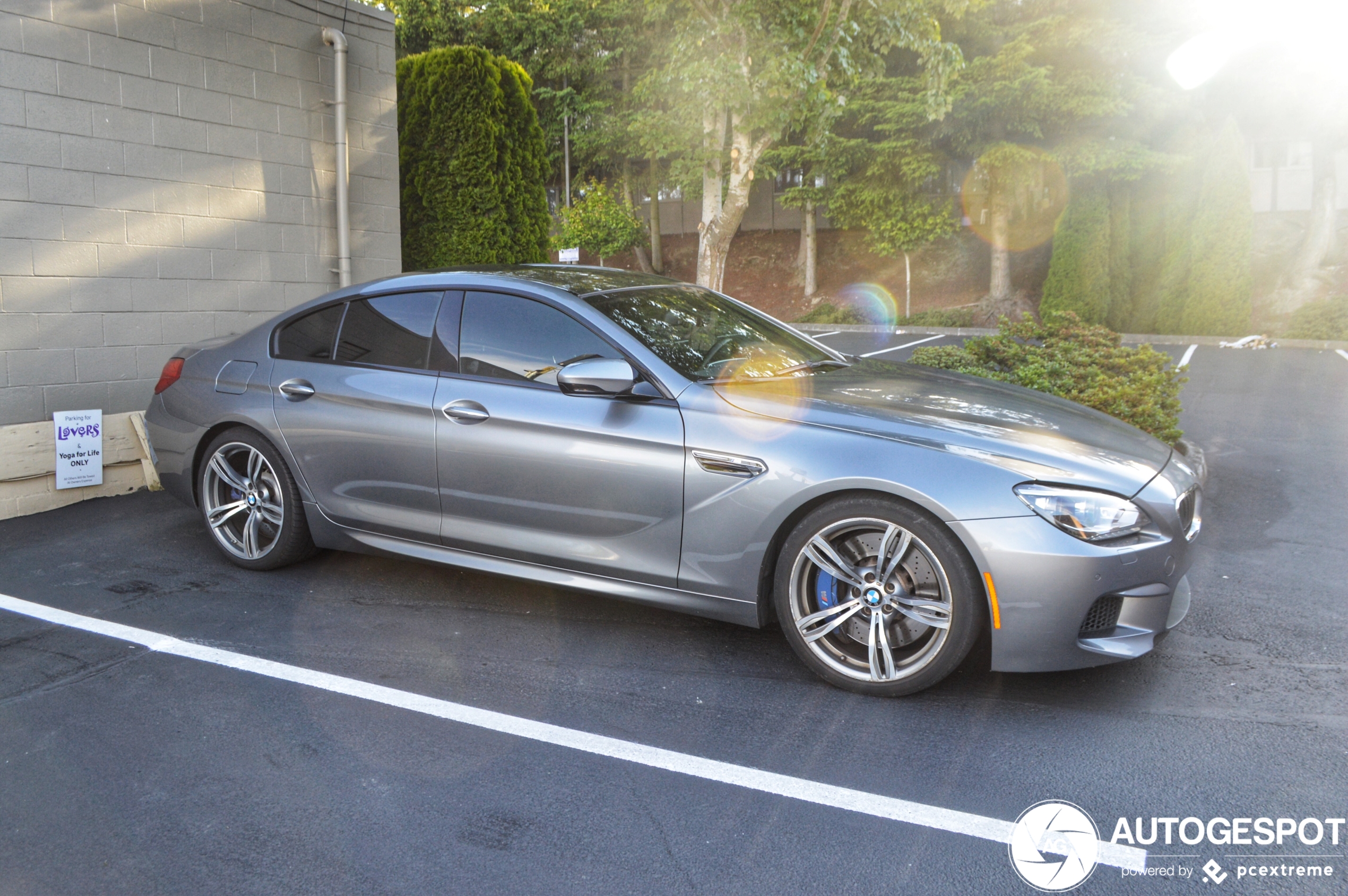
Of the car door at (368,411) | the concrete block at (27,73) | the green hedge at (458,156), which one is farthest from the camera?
the green hedge at (458,156)

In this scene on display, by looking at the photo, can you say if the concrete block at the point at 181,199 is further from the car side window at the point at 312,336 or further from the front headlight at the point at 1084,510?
the front headlight at the point at 1084,510

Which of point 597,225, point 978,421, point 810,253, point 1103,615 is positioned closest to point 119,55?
point 978,421

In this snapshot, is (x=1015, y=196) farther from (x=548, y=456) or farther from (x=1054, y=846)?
(x=1054, y=846)

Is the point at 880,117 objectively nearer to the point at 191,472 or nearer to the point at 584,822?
the point at 191,472

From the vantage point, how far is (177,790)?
2992mm

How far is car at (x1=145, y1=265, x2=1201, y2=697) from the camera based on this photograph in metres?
3.39

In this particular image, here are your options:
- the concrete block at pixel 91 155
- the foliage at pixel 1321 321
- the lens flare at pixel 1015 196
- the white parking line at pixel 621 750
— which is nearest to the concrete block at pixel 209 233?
the concrete block at pixel 91 155

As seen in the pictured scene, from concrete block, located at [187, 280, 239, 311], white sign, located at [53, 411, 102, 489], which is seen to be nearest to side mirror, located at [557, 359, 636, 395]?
white sign, located at [53, 411, 102, 489]

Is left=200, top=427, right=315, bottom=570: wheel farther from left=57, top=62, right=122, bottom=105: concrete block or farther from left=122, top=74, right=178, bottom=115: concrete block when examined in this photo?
left=122, top=74, right=178, bottom=115: concrete block

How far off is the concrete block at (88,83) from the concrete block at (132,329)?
1487 millimetres

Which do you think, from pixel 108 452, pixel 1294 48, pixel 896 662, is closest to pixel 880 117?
pixel 1294 48

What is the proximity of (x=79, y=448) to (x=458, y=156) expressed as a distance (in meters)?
5.21

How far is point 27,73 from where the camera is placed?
20.9 feet

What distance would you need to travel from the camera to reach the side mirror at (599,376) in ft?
12.8
